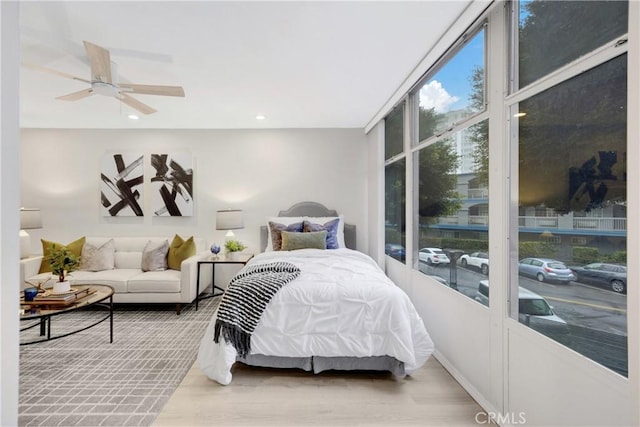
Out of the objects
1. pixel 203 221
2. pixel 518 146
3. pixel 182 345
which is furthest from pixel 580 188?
pixel 203 221

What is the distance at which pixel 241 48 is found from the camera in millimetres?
2223

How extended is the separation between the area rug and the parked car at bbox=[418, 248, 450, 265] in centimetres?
224

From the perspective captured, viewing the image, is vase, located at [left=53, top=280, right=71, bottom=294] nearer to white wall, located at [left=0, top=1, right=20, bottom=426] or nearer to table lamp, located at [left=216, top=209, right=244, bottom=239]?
table lamp, located at [left=216, top=209, right=244, bottom=239]

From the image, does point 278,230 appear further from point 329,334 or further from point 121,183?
point 121,183

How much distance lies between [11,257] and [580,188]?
6.51 feet

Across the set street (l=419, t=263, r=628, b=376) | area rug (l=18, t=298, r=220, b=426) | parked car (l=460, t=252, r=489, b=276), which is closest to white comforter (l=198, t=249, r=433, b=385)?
area rug (l=18, t=298, r=220, b=426)

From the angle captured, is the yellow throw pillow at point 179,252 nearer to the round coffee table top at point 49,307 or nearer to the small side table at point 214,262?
the small side table at point 214,262

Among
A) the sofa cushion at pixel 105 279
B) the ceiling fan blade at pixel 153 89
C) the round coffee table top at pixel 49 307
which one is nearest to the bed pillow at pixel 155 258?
the sofa cushion at pixel 105 279

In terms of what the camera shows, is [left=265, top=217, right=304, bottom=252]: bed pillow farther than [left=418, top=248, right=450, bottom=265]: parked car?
Yes

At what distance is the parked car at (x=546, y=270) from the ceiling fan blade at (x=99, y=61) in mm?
2775

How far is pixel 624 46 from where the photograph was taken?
108 centimetres

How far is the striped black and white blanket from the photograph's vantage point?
2115 mm

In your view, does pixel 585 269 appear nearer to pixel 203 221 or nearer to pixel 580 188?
pixel 580 188

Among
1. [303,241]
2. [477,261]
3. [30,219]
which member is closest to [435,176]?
[477,261]
